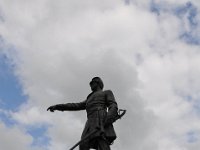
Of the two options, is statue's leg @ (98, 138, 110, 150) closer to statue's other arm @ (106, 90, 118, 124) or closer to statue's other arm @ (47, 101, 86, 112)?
statue's other arm @ (106, 90, 118, 124)

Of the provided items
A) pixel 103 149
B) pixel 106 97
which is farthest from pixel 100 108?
pixel 103 149

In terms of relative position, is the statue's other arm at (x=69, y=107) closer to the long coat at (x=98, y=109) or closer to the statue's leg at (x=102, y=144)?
the long coat at (x=98, y=109)

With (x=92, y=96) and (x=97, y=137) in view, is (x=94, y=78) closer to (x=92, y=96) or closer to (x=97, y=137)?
(x=92, y=96)

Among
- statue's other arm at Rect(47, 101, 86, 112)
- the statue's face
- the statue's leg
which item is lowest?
the statue's leg

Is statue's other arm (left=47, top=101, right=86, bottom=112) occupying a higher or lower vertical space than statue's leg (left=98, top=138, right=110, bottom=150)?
higher

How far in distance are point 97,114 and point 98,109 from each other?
0.83ft

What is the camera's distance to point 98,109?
1488 centimetres

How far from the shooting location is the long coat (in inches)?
565

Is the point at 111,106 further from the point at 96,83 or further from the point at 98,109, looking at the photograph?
the point at 96,83

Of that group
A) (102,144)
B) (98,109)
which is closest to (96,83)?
(98,109)

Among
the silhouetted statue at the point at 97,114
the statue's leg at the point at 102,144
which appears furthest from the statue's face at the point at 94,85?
the statue's leg at the point at 102,144

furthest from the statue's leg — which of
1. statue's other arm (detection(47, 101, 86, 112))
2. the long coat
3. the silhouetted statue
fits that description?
statue's other arm (detection(47, 101, 86, 112))

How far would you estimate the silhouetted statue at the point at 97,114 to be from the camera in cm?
1420

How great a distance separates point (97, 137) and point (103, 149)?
1.31ft
